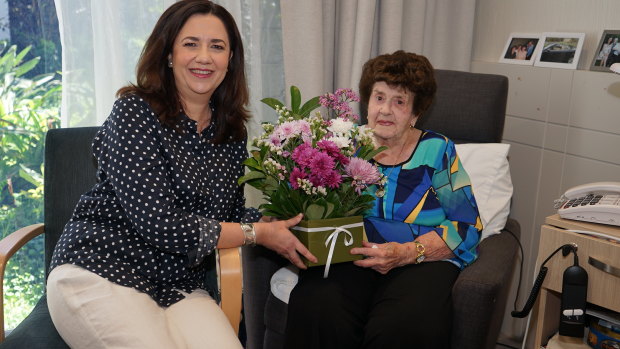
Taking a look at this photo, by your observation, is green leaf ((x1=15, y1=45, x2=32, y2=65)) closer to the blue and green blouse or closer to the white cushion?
the white cushion

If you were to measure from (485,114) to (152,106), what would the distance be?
127cm

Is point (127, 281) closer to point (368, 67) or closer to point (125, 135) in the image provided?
point (125, 135)

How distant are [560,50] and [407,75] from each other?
2.94 feet

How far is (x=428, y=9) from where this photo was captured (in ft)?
9.24

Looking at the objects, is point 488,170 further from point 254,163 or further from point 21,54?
point 21,54

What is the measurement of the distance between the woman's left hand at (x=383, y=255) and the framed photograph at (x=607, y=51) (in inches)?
44.0

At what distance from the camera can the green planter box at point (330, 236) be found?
5.28ft

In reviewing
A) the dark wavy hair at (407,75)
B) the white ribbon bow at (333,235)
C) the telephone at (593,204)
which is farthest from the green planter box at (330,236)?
the telephone at (593,204)

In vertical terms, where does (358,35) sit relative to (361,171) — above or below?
above

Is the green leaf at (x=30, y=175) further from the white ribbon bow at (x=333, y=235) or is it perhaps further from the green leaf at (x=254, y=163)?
the white ribbon bow at (x=333, y=235)

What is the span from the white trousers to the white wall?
5.10ft

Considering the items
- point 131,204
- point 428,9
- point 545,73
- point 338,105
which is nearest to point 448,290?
point 338,105

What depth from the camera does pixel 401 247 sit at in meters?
1.78

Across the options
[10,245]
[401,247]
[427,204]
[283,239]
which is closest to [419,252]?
[401,247]
